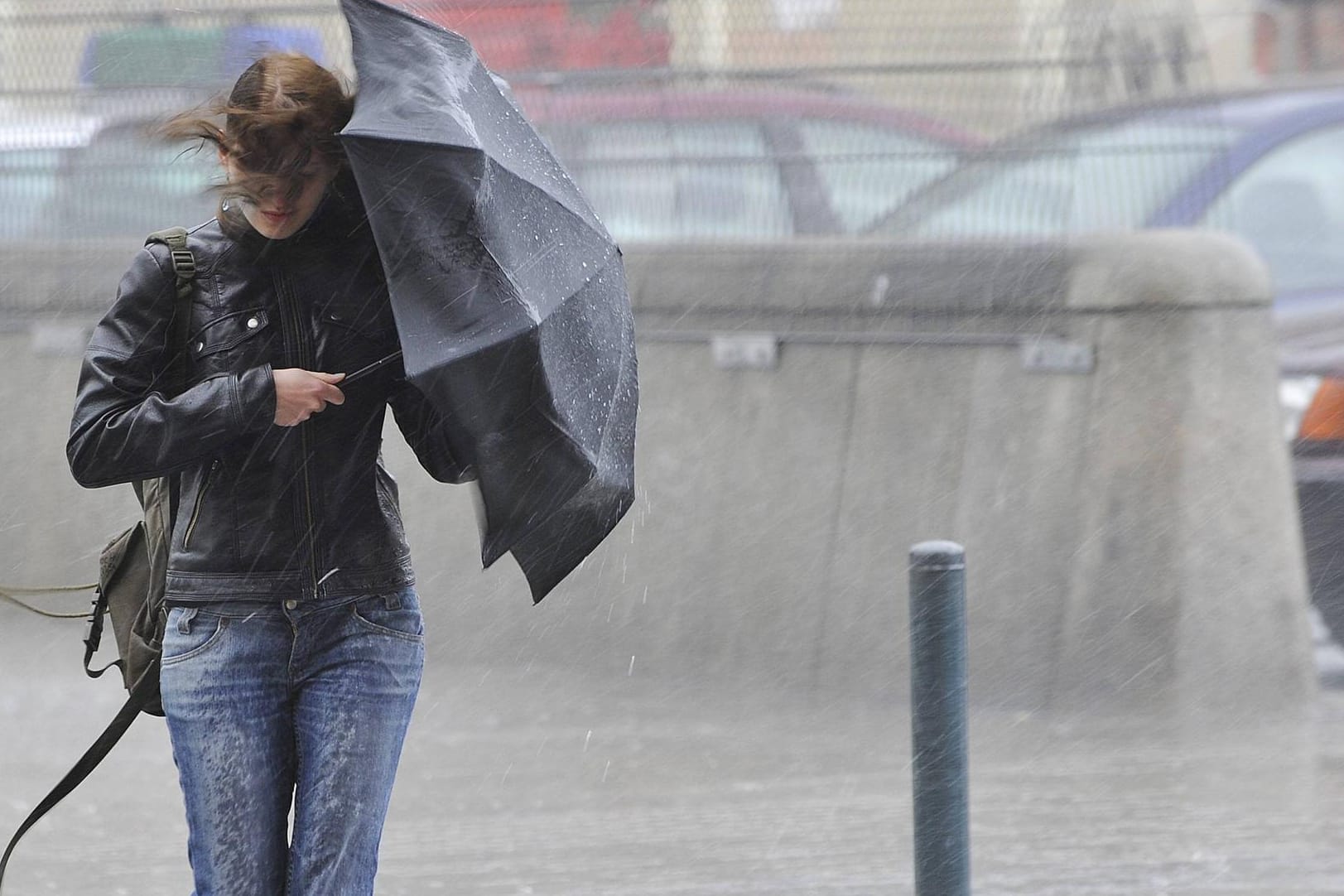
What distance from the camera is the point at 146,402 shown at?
3.12m

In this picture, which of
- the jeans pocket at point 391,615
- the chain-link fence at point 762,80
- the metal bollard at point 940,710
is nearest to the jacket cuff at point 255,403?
the jeans pocket at point 391,615

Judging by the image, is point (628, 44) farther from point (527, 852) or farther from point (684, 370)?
point (527, 852)

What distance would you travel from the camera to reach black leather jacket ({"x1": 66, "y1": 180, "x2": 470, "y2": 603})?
314cm

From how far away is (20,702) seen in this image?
779cm

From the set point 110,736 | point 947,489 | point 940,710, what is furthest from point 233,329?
point 947,489

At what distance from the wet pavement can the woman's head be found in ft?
8.77

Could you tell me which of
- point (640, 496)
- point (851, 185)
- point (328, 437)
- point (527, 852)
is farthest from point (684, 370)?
point (328, 437)

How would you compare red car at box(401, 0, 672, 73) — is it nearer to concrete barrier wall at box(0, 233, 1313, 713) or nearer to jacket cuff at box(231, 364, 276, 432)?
concrete barrier wall at box(0, 233, 1313, 713)

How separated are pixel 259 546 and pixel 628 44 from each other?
515cm

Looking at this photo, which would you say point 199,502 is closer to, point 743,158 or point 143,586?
point 143,586

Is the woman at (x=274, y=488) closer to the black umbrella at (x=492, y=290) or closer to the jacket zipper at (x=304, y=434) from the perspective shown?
the jacket zipper at (x=304, y=434)

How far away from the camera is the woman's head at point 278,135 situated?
3068 mm

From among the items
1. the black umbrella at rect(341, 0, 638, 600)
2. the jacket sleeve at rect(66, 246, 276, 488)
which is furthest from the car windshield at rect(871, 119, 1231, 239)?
the jacket sleeve at rect(66, 246, 276, 488)

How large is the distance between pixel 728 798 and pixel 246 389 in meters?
3.42
